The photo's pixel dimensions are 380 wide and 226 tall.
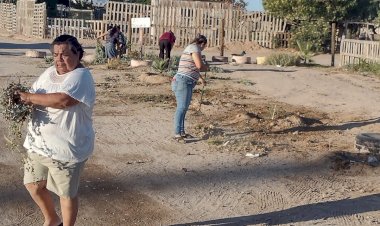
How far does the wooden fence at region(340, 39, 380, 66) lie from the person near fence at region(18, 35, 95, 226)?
744 inches

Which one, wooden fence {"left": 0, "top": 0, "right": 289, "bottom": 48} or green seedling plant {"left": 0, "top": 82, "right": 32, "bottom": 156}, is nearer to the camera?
green seedling plant {"left": 0, "top": 82, "right": 32, "bottom": 156}

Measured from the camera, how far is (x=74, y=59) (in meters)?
5.11

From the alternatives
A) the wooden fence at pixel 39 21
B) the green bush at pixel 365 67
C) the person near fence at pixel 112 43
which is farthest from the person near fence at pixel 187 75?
the wooden fence at pixel 39 21

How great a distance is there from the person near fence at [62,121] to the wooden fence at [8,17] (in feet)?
128

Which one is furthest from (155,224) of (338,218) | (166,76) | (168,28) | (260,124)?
(168,28)

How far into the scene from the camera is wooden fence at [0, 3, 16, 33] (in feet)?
141

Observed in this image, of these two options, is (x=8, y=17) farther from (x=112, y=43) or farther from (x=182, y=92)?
(x=182, y=92)

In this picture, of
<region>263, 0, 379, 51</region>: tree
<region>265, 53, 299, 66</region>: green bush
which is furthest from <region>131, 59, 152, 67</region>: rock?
<region>263, 0, 379, 51</region>: tree

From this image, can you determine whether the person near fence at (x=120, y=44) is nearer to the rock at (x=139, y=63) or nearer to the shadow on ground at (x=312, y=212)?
the rock at (x=139, y=63)

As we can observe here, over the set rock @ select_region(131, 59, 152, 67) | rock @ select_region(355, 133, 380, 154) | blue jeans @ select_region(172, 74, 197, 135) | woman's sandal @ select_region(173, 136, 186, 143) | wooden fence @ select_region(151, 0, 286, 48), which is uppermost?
wooden fence @ select_region(151, 0, 286, 48)

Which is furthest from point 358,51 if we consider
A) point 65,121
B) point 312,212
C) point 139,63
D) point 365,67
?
point 65,121

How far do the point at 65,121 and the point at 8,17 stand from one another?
40730 millimetres

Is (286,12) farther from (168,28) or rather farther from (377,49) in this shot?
(377,49)

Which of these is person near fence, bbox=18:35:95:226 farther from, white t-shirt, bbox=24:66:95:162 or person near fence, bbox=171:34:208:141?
person near fence, bbox=171:34:208:141
